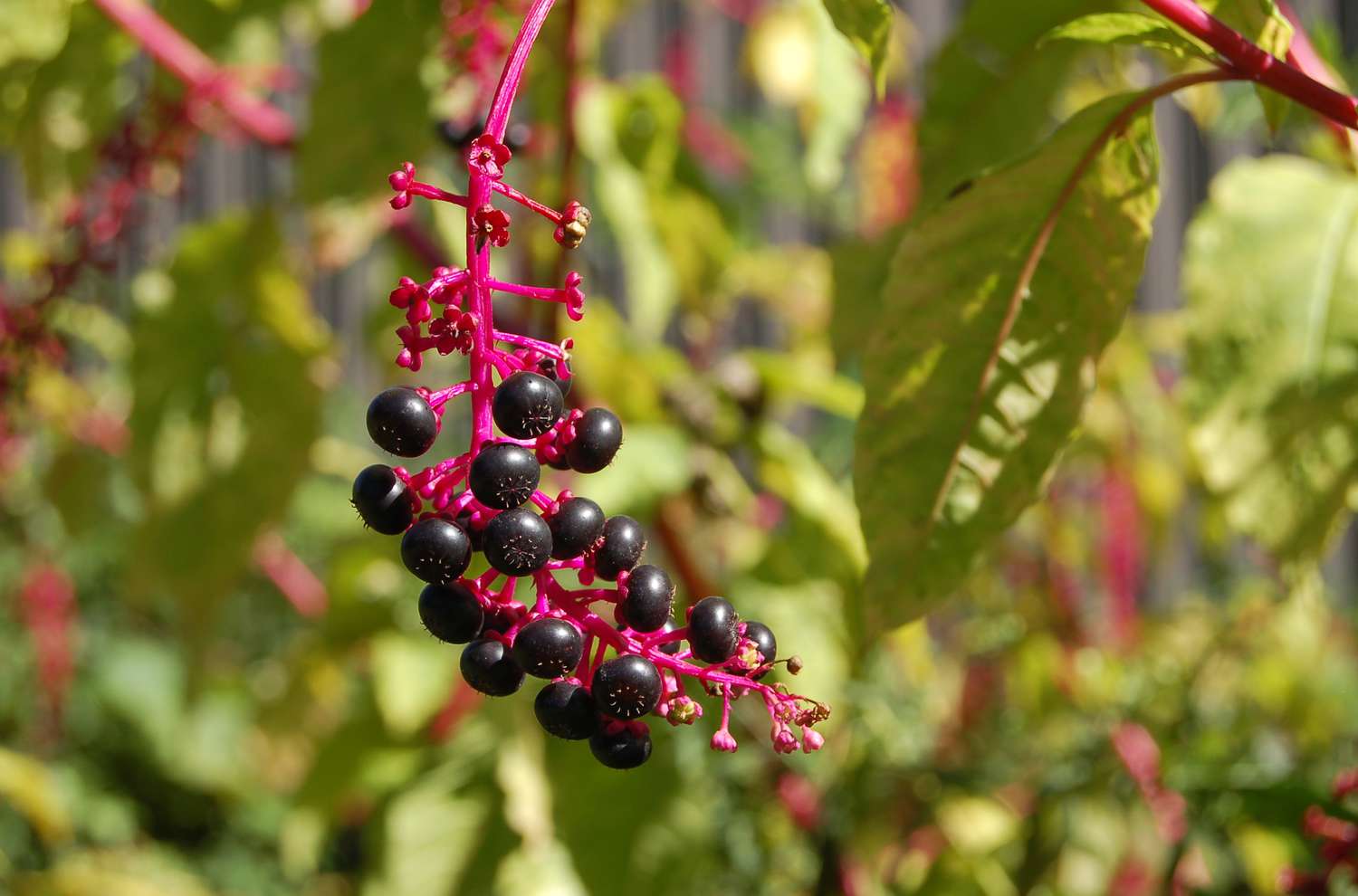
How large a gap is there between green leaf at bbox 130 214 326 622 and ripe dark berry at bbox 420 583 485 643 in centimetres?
100

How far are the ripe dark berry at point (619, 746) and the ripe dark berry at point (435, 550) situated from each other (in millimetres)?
105

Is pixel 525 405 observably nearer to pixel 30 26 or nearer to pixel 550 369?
pixel 550 369

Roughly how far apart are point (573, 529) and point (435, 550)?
0.06 metres

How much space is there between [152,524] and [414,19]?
792 mm

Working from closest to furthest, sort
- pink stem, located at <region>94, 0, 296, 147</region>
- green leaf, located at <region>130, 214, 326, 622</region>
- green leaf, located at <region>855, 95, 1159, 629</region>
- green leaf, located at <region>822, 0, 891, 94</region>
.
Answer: green leaf, located at <region>822, 0, 891, 94</region> < green leaf, located at <region>855, 95, 1159, 629</region> < pink stem, located at <region>94, 0, 296, 147</region> < green leaf, located at <region>130, 214, 326, 622</region>

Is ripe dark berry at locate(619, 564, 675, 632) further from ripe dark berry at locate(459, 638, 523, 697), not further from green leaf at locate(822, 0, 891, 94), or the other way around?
green leaf at locate(822, 0, 891, 94)

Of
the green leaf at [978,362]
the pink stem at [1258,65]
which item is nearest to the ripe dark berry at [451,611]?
the green leaf at [978,362]

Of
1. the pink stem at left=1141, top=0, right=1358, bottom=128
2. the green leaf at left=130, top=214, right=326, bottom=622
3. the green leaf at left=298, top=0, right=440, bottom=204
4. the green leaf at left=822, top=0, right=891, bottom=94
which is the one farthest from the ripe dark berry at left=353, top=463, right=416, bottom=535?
the green leaf at left=130, top=214, right=326, bottom=622

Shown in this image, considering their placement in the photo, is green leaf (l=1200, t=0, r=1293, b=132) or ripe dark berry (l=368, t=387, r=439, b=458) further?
green leaf (l=1200, t=0, r=1293, b=132)

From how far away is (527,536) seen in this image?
1.90ft

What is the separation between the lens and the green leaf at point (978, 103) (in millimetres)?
1131

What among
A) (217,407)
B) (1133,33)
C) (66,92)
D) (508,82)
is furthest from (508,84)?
(217,407)

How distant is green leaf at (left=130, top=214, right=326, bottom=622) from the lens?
1558 mm

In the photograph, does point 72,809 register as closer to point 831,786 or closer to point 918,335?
point 831,786
